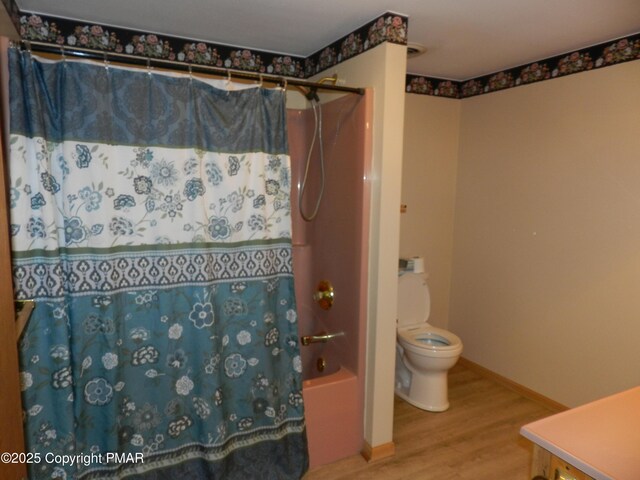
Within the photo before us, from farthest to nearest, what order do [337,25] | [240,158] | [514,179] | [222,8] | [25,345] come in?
1. [514,179]
2. [337,25]
3. [222,8]
4. [240,158]
5. [25,345]

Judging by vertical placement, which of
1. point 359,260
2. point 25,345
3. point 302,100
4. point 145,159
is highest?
point 302,100

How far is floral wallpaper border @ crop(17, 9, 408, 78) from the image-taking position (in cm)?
209

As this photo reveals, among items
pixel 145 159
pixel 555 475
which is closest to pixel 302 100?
pixel 145 159

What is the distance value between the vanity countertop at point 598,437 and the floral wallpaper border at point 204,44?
68.8 inches

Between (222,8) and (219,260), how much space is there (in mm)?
1223

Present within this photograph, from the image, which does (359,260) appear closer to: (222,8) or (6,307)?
(222,8)

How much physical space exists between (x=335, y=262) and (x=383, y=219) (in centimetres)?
46

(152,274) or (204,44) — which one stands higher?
(204,44)

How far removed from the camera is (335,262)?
2.46m

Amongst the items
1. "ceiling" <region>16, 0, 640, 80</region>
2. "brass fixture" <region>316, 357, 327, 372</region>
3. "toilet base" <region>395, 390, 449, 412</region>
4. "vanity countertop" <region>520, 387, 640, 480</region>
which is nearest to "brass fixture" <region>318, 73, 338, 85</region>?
"ceiling" <region>16, 0, 640, 80</region>

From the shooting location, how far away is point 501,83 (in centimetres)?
304

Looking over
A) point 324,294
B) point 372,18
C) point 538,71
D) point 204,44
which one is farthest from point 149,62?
point 538,71

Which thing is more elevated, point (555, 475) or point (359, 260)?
point (359, 260)

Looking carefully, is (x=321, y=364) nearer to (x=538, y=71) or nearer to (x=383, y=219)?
(x=383, y=219)
